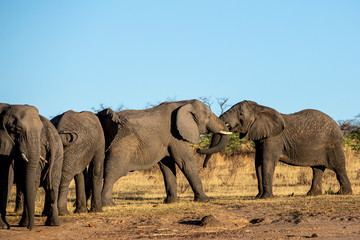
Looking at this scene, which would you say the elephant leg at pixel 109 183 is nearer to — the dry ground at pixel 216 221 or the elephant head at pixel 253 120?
the dry ground at pixel 216 221

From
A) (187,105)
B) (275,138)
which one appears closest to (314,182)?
(275,138)

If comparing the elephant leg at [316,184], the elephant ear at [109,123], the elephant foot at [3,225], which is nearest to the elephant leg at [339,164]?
the elephant leg at [316,184]

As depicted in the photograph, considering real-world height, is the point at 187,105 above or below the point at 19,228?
above

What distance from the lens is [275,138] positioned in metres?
15.2

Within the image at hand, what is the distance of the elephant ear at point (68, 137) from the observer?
10.6 m

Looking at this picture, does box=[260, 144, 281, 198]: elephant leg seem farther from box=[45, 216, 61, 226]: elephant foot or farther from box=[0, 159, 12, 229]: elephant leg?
box=[0, 159, 12, 229]: elephant leg

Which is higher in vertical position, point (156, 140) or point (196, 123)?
point (196, 123)

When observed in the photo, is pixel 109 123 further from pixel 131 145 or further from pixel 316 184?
pixel 316 184

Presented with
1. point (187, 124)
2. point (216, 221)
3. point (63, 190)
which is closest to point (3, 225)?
point (63, 190)

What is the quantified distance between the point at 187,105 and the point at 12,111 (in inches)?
238

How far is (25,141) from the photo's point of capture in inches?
338

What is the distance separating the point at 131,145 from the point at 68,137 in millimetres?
2839

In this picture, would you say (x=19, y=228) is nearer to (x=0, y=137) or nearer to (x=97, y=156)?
(x=0, y=137)

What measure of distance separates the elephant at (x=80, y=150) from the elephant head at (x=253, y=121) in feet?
13.3
